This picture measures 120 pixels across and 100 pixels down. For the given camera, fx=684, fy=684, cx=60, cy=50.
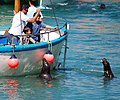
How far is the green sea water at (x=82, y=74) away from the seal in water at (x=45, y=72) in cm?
15

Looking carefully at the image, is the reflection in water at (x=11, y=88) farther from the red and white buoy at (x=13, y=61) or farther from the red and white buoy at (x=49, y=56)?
the red and white buoy at (x=49, y=56)

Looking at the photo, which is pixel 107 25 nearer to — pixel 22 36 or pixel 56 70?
pixel 56 70

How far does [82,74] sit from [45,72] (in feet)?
5.94

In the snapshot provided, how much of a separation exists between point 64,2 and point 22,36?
34035 millimetres

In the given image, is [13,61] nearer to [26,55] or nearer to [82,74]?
[26,55]

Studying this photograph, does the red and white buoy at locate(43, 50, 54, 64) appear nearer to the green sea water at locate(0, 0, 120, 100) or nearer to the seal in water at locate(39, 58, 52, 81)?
the seal in water at locate(39, 58, 52, 81)

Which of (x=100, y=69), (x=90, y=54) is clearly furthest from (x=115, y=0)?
(x=100, y=69)

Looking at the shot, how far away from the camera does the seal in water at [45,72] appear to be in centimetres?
1758

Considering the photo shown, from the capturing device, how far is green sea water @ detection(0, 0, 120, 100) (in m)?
16.5

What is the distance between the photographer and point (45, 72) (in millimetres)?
17719

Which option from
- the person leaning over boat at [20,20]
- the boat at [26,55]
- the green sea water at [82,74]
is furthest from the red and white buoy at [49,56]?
the person leaning over boat at [20,20]

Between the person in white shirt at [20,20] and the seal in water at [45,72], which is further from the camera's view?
the seal in water at [45,72]

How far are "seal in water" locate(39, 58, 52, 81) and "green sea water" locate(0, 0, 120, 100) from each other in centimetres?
15

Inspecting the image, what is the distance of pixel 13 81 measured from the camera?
17422 mm
